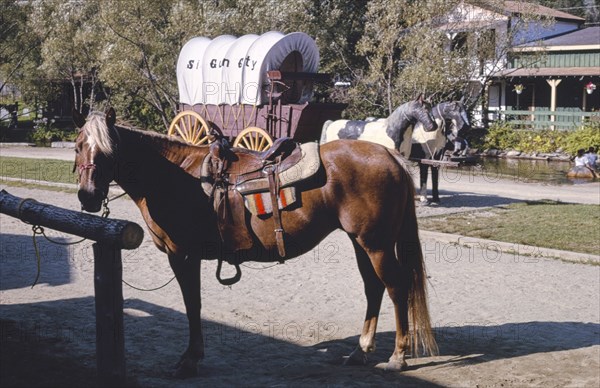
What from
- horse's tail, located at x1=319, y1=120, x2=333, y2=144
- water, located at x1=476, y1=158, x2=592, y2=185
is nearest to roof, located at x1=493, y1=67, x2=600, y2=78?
water, located at x1=476, y1=158, x2=592, y2=185

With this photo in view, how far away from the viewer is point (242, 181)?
18.2ft

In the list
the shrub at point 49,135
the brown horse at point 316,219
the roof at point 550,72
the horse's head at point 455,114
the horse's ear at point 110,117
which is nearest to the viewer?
the horse's ear at point 110,117

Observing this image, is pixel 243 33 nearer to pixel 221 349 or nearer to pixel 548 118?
pixel 548 118

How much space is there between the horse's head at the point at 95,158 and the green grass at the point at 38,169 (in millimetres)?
11413

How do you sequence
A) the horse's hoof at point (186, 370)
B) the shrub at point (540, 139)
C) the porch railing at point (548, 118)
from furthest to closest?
the porch railing at point (548, 118), the shrub at point (540, 139), the horse's hoof at point (186, 370)

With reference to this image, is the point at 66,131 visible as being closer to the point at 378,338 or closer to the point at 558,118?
the point at 558,118

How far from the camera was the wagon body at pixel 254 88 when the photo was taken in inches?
607

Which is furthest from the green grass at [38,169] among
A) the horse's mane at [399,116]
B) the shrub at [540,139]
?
the shrub at [540,139]

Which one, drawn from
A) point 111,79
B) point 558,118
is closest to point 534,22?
point 558,118

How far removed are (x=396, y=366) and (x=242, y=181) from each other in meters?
1.78

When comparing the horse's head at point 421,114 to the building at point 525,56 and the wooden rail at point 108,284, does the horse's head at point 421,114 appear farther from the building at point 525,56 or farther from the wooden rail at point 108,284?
the building at point 525,56

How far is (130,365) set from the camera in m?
5.55

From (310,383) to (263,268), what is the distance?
383 cm

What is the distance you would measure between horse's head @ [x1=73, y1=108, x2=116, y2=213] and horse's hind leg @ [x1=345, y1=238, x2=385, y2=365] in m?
1.89
